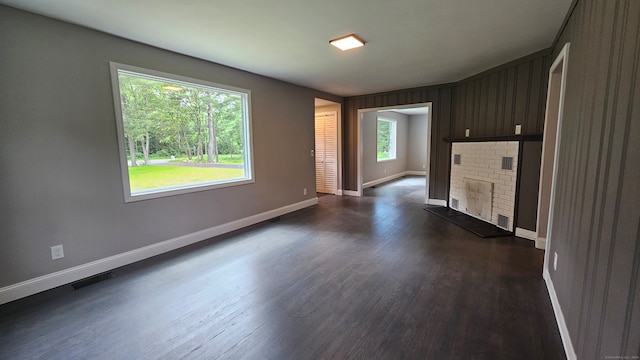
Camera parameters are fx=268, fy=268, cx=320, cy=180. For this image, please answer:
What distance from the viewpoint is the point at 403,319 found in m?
2.01

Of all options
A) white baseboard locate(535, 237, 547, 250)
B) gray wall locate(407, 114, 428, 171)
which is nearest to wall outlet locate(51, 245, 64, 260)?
white baseboard locate(535, 237, 547, 250)

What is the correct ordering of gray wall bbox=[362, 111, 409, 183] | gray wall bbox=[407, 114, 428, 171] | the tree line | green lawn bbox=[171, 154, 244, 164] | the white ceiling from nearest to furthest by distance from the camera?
the white ceiling, the tree line, green lawn bbox=[171, 154, 244, 164], gray wall bbox=[362, 111, 409, 183], gray wall bbox=[407, 114, 428, 171]

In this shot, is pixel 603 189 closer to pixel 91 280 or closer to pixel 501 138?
pixel 501 138

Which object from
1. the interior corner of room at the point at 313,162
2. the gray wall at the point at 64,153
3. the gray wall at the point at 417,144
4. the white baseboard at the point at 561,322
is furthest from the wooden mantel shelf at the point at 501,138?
the gray wall at the point at 417,144

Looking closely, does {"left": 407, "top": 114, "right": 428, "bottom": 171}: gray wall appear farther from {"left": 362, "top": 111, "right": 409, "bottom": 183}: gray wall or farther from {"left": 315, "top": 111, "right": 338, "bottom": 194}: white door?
{"left": 315, "top": 111, "right": 338, "bottom": 194}: white door

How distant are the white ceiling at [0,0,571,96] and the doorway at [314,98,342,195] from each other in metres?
2.69

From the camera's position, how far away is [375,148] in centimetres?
825

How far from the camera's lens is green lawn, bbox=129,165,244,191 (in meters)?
3.09

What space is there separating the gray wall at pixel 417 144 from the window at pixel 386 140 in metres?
1.23

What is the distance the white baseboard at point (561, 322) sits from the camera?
1.58 meters

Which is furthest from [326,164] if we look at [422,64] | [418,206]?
[422,64]

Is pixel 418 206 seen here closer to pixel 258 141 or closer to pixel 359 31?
pixel 258 141

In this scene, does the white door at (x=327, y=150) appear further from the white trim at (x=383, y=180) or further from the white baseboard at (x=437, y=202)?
the white baseboard at (x=437, y=202)

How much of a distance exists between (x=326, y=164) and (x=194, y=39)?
4566 millimetres
